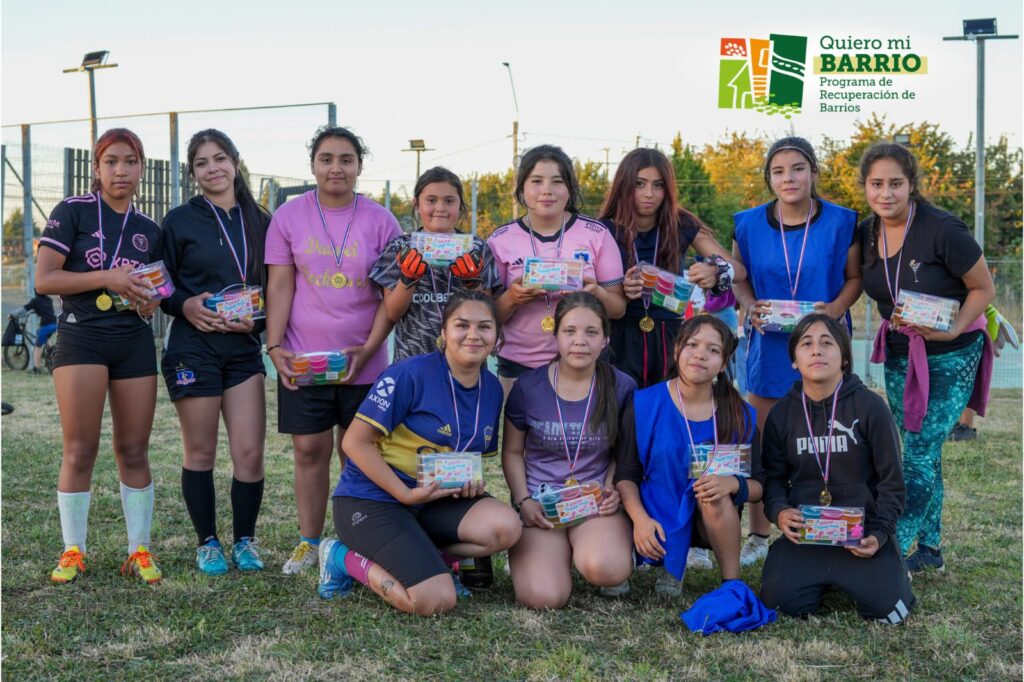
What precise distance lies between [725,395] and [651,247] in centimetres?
80

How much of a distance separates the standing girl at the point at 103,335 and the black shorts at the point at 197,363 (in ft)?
0.29

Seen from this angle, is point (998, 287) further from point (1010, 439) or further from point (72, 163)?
point (72, 163)

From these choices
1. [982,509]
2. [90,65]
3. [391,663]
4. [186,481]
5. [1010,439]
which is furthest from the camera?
[90,65]

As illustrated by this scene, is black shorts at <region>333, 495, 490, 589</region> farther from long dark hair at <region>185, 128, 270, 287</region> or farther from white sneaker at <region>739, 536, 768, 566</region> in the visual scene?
white sneaker at <region>739, 536, 768, 566</region>

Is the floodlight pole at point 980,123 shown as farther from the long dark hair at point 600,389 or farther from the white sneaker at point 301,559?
the white sneaker at point 301,559

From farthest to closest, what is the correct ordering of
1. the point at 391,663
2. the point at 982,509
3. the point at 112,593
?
the point at 982,509
the point at 112,593
the point at 391,663

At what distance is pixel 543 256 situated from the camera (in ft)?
13.6

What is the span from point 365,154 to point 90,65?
18.3m

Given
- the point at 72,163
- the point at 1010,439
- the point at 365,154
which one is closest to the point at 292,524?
the point at 365,154

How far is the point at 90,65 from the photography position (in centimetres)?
1997

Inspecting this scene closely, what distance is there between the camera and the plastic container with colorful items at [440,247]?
158 inches

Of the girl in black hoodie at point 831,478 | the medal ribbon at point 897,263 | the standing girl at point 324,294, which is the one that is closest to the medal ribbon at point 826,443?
the girl in black hoodie at point 831,478

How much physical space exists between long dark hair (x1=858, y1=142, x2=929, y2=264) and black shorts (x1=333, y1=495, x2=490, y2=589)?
2.07 m

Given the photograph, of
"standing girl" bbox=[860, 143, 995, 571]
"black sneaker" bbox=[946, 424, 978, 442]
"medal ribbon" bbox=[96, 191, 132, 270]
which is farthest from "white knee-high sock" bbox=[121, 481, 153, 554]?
"black sneaker" bbox=[946, 424, 978, 442]
